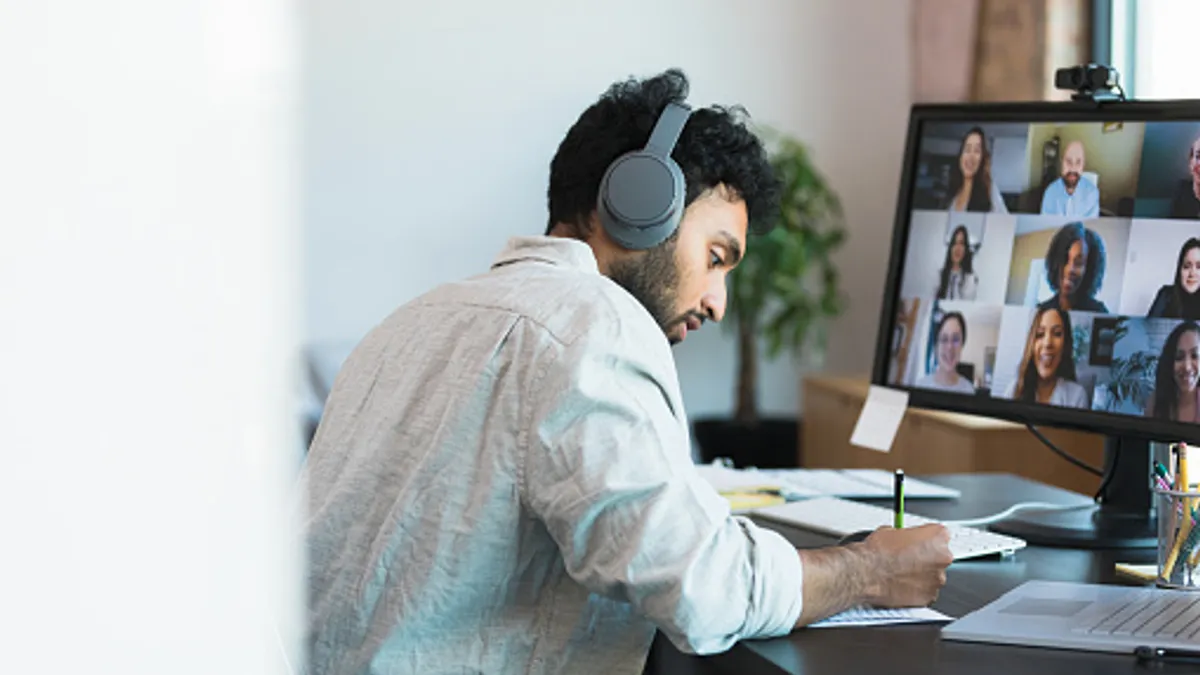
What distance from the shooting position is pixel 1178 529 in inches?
48.8

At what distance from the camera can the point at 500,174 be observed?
4.07 metres

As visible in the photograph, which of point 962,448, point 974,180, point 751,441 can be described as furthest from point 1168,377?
point 751,441

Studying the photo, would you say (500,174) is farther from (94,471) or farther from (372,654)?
(94,471)

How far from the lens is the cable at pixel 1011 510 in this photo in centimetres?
158

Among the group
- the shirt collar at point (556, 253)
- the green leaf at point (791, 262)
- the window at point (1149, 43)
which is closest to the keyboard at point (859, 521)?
the shirt collar at point (556, 253)

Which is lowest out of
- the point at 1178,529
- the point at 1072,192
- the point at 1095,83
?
the point at 1178,529

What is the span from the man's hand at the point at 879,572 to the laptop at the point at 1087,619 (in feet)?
0.17

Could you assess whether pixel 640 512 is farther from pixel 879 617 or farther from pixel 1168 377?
pixel 1168 377

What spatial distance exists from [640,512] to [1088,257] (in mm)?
749

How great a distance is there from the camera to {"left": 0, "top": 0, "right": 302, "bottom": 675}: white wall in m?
0.30

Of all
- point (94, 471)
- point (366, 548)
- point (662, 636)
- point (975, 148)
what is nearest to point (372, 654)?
point (366, 548)

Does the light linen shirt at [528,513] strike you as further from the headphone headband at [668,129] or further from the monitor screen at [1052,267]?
the monitor screen at [1052,267]

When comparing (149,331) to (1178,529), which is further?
(1178,529)

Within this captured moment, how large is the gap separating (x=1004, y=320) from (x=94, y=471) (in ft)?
4.69
